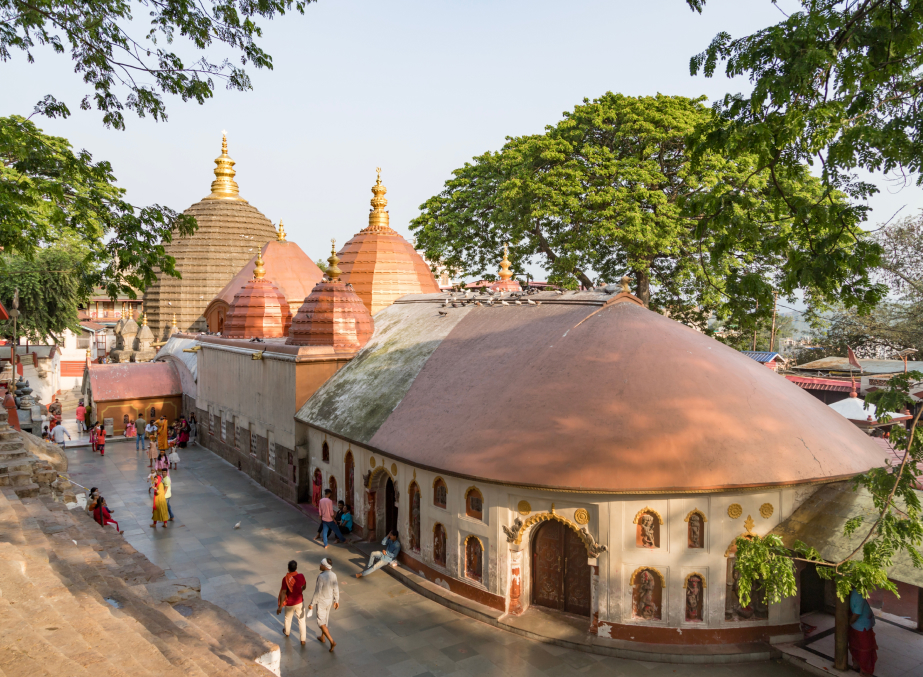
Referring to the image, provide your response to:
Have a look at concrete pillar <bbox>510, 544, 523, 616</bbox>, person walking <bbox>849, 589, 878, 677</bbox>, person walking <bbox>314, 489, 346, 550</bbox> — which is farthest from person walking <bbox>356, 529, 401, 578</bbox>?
person walking <bbox>849, 589, 878, 677</bbox>

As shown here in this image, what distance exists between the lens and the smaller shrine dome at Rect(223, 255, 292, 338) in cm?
2627

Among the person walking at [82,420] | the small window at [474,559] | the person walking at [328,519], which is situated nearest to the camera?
the small window at [474,559]

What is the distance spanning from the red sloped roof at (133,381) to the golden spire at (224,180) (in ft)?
43.3

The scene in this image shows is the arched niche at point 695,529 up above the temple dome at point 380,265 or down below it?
below

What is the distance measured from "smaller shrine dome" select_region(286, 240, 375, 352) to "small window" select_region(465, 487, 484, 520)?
366 inches

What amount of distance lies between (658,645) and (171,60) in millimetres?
11736

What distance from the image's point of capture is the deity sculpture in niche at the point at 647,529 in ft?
35.6

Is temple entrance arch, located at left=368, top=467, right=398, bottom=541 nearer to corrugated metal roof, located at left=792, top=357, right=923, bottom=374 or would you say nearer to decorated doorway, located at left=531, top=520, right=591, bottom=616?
decorated doorway, located at left=531, top=520, right=591, bottom=616

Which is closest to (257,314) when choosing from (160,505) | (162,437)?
(162,437)

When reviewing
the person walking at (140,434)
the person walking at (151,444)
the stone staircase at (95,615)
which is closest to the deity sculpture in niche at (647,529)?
the stone staircase at (95,615)

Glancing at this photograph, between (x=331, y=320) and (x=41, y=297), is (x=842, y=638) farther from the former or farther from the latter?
(x=41, y=297)

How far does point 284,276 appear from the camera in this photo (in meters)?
31.8

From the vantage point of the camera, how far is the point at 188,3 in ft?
27.6

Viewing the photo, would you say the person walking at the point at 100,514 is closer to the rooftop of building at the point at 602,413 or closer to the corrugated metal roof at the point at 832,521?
the rooftop of building at the point at 602,413
